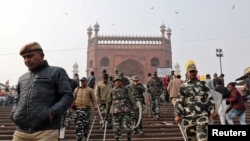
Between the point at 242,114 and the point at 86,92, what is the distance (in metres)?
4.55

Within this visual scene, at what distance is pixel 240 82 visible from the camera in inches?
1103

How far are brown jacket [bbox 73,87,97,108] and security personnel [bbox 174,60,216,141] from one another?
2934 mm

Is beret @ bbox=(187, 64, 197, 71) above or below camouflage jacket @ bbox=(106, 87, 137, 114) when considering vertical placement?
above

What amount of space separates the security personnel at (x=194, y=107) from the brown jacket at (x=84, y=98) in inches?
116

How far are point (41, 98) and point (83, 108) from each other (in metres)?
4.15

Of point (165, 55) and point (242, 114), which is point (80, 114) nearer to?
point (242, 114)

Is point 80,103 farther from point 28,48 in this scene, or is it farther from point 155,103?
point 28,48

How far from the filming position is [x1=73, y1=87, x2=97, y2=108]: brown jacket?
23.0 feet

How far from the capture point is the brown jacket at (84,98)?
7.00 m

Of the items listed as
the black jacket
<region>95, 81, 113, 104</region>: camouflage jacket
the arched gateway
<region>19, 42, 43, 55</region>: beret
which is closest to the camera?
the black jacket

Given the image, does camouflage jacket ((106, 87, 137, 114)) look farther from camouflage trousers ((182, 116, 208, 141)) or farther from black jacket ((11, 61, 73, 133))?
black jacket ((11, 61, 73, 133))

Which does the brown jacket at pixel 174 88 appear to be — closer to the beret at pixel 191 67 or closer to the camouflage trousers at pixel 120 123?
the camouflage trousers at pixel 120 123

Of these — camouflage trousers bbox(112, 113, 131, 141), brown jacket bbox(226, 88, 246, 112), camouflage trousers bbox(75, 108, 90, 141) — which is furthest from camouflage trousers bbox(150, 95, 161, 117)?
camouflage trousers bbox(112, 113, 131, 141)

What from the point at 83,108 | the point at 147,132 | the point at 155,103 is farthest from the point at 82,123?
the point at 155,103
